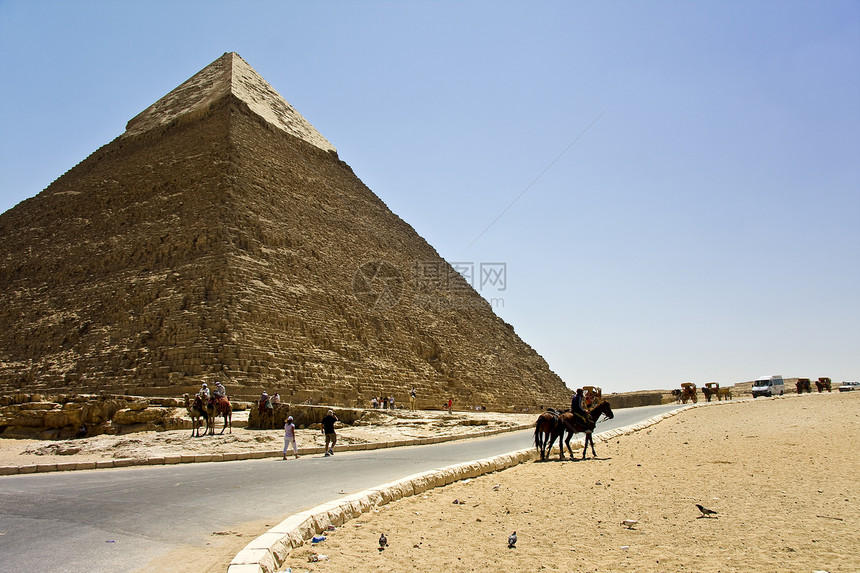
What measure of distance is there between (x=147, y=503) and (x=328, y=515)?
2.07 m

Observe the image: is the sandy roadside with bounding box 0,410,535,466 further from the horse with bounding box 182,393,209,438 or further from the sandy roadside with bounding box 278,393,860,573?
the sandy roadside with bounding box 278,393,860,573

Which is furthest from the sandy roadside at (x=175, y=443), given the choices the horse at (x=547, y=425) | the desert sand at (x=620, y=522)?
the desert sand at (x=620, y=522)

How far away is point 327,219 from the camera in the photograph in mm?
32469

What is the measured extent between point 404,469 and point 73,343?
60.3 feet

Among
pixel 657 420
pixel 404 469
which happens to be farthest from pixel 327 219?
pixel 404 469

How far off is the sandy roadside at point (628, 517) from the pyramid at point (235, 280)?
13.1 meters

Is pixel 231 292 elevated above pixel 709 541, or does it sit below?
above

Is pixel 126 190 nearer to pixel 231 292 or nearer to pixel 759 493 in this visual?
pixel 231 292

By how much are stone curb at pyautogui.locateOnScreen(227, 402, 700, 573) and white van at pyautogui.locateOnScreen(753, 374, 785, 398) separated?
101ft

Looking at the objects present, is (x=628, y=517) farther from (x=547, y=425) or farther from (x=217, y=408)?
(x=217, y=408)

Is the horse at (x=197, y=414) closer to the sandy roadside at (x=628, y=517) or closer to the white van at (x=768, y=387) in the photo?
the sandy roadside at (x=628, y=517)

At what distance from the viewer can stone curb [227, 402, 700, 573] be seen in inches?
131

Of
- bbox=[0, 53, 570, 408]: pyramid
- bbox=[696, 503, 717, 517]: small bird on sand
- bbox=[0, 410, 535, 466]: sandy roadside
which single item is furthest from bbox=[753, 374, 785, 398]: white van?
bbox=[696, 503, 717, 517]: small bird on sand

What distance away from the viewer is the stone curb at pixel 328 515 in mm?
3330
